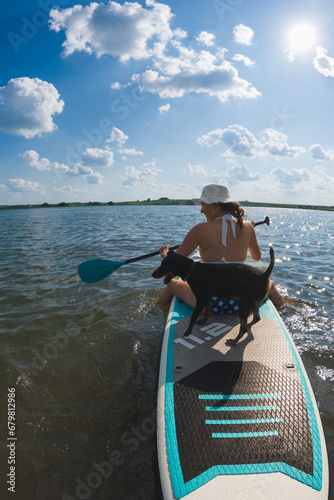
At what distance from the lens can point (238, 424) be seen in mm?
2396

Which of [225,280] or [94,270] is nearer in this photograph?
[225,280]

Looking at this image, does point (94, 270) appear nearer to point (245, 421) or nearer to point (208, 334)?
point (208, 334)

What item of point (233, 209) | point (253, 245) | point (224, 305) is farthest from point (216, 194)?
point (224, 305)

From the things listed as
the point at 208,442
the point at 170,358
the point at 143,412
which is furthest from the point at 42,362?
the point at 208,442

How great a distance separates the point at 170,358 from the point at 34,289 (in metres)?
5.27

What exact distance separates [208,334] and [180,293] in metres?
1.42

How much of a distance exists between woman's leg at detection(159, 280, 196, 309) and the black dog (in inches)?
40.0

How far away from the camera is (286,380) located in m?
2.91

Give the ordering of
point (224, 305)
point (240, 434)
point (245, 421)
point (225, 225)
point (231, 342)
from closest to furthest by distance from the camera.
Answer: 1. point (240, 434)
2. point (245, 421)
3. point (231, 342)
4. point (225, 225)
5. point (224, 305)

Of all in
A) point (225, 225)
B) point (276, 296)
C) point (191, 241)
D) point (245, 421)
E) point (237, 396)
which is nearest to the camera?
point (245, 421)

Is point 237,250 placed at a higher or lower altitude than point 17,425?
higher

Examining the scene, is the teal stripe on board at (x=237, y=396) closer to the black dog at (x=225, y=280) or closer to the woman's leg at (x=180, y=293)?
the black dog at (x=225, y=280)

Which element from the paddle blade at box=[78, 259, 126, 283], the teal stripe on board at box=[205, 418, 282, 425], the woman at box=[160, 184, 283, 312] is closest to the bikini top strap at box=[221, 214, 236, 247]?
the woman at box=[160, 184, 283, 312]

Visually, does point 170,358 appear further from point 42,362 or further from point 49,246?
point 49,246
